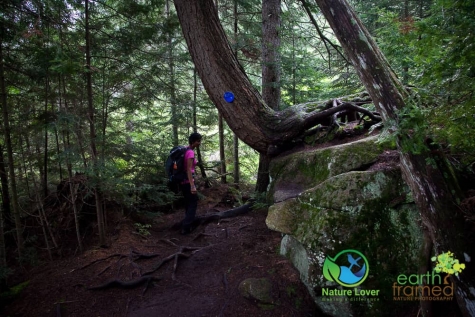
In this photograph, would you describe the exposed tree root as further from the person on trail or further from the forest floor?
the person on trail

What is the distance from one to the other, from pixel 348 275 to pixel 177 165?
4827 millimetres

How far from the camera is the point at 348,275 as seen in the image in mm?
3645

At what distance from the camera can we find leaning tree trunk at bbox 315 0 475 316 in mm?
2779

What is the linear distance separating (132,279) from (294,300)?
322 centimetres

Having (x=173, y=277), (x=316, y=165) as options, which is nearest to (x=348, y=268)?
(x=316, y=165)

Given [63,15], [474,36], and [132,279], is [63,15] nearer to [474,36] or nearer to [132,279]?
[132,279]

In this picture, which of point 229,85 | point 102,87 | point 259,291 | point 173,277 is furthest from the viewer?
point 102,87

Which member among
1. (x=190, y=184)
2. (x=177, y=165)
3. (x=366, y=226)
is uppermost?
(x=177, y=165)

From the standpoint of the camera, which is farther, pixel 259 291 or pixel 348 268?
pixel 259 291

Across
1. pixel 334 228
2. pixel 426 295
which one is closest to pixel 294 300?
pixel 334 228

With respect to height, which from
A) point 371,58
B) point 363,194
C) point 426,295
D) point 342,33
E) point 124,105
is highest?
point 124,105

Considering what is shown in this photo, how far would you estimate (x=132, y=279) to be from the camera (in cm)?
534

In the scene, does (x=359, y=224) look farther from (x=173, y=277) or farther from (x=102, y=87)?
(x=102, y=87)

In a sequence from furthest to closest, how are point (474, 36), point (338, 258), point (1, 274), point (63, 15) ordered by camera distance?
point (63, 15) < point (1, 274) < point (338, 258) < point (474, 36)
